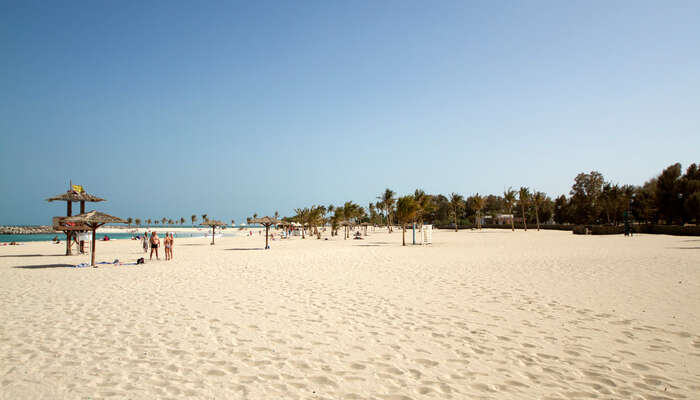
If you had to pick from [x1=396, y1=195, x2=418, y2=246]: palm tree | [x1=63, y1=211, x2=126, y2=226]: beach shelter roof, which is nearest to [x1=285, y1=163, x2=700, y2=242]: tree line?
[x1=396, y1=195, x2=418, y2=246]: palm tree

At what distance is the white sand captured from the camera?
→ 385 cm

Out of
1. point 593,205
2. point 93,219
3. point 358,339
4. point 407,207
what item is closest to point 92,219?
point 93,219

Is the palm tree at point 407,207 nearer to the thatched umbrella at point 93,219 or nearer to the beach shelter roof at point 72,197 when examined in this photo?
the thatched umbrella at point 93,219

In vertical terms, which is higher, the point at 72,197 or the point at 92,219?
the point at 72,197

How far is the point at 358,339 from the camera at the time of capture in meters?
5.39

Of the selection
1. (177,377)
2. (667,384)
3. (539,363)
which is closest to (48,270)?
(177,377)

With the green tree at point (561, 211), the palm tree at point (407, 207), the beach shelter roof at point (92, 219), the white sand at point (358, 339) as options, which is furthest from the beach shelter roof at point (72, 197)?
the green tree at point (561, 211)

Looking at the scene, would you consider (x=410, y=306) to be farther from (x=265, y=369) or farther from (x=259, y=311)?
(x=265, y=369)

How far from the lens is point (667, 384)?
12.5 ft

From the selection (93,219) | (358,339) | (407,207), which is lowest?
(358,339)

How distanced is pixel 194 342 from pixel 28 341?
2677mm

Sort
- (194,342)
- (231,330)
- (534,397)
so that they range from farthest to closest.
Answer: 1. (231,330)
2. (194,342)
3. (534,397)

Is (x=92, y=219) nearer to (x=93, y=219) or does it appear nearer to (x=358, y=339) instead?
(x=93, y=219)

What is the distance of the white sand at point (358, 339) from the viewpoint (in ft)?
12.6
